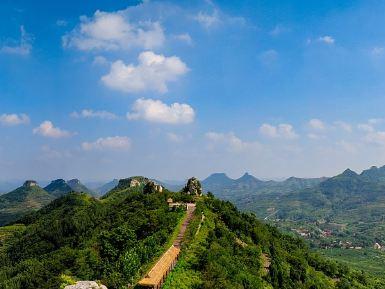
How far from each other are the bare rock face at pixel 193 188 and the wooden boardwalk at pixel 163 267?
39.8 m

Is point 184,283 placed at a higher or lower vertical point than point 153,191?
lower

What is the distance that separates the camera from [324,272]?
111188 mm

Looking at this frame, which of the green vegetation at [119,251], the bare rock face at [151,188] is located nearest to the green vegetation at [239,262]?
the green vegetation at [119,251]

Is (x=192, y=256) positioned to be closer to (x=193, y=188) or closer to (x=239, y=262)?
(x=239, y=262)

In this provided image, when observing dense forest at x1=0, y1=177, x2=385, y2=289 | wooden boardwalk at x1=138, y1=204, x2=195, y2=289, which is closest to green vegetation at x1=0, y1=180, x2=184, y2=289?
dense forest at x1=0, y1=177, x2=385, y2=289

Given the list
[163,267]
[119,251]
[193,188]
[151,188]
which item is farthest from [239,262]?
[151,188]

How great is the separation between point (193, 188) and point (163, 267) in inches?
2521

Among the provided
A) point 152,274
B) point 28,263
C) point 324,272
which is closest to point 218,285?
point 152,274

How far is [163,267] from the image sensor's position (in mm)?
60344

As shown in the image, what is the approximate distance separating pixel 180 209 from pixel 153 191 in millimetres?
29856

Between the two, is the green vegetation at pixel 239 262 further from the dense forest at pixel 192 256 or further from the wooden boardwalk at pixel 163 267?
the wooden boardwalk at pixel 163 267

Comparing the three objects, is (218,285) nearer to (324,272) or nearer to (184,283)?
(184,283)

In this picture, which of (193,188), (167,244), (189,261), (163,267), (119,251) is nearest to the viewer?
(163,267)

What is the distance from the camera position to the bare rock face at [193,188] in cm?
12328
